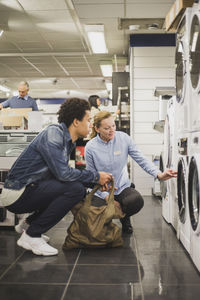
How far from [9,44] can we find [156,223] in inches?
210

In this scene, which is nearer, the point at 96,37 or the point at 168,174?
the point at 168,174

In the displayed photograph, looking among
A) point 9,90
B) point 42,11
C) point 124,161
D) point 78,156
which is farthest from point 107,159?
point 9,90

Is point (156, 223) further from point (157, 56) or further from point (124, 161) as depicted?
point (157, 56)

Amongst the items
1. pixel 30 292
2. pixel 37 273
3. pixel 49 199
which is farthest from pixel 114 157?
pixel 30 292

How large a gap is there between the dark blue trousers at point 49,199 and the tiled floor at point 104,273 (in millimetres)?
255

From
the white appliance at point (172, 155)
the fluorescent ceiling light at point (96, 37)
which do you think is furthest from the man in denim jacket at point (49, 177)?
the fluorescent ceiling light at point (96, 37)

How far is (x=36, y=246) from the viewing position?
2670 mm

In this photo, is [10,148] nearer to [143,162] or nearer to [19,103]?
[143,162]

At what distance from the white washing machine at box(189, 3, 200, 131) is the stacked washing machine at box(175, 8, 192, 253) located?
10 cm

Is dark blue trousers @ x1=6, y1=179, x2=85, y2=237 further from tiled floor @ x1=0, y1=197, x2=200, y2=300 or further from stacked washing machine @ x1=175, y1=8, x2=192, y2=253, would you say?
stacked washing machine @ x1=175, y1=8, x2=192, y2=253

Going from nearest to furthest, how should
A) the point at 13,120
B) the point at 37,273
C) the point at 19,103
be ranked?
the point at 37,273, the point at 13,120, the point at 19,103

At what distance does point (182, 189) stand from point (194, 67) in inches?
40.5

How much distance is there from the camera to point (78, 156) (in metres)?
6.03

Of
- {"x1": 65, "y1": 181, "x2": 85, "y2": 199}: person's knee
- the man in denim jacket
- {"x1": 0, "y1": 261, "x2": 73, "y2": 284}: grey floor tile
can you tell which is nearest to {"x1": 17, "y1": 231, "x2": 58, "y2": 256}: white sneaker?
the man in denim jacket
